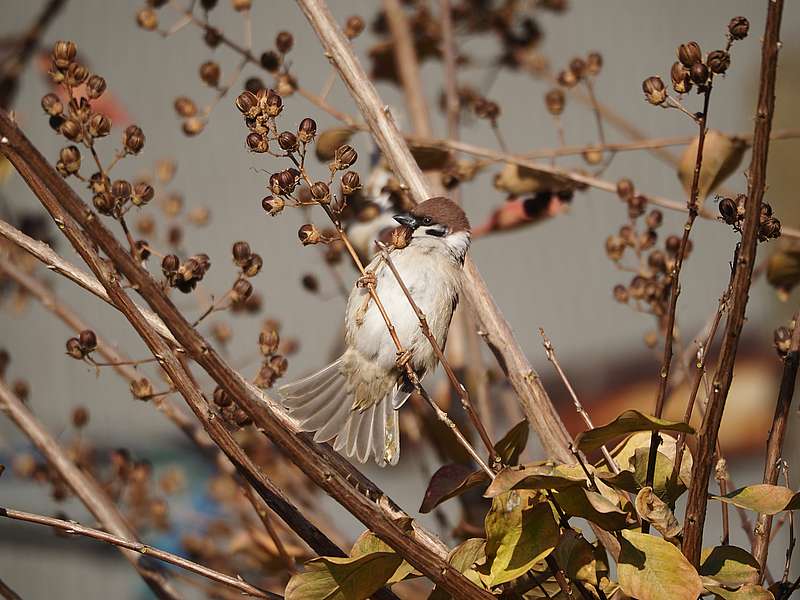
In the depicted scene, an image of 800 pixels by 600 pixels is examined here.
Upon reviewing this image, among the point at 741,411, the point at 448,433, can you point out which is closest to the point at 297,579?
the point at 448,433

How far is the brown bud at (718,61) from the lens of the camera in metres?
0.82

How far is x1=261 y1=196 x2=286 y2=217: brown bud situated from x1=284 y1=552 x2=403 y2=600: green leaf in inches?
12.7

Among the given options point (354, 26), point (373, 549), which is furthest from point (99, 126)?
point (354, 26)

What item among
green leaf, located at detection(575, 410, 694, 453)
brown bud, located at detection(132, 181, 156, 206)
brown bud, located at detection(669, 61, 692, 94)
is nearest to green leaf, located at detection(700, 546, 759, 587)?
green leaf, located at detection(575, 410, 694, 453)

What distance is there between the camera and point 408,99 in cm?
192

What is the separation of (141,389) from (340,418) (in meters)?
0.49

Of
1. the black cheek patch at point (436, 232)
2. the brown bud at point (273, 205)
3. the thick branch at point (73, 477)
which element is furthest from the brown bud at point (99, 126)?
the black cheek patch at point (436, 232)

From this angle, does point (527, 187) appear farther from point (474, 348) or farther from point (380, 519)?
point (380, 519)

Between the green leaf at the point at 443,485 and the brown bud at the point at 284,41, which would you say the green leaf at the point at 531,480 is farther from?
the brown bud at the point at 284,41

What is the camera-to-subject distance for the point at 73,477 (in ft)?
3.88

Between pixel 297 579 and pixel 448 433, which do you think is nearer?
pixel 297 579

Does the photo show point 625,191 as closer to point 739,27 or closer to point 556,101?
point 556,101

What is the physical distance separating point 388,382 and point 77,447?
0.52 metres

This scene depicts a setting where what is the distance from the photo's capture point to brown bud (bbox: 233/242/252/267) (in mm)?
1045
